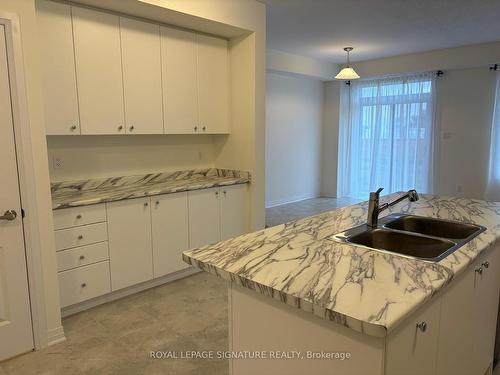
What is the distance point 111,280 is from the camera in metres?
3.09

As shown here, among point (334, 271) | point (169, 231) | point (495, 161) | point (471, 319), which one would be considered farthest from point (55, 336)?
point (495, 161)

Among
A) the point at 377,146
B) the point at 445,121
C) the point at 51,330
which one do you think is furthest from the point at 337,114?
the point at 51,330

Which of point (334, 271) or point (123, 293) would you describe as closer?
point (334, 271)

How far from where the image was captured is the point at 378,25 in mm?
4605

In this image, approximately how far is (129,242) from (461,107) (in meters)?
5.81

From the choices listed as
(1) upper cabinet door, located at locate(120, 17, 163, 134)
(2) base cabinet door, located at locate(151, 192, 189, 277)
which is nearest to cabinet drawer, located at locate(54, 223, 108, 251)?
(2) base cabinet door, located at locate(151, 192, 189, 277)

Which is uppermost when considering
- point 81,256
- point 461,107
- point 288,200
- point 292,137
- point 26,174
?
point 461,107

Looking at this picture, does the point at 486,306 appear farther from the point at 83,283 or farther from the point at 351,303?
the point at 83,283

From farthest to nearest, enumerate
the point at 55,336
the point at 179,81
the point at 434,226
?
the point at 179,81
the point at 55,336
the point at 434,226

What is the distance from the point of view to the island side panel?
3.68 feet

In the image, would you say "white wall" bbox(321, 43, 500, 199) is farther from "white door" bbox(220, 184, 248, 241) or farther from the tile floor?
the tile floor

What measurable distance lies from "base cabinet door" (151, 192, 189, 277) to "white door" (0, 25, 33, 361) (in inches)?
44.7

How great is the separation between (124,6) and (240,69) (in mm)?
1304

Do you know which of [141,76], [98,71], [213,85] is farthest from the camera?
[213,85]
